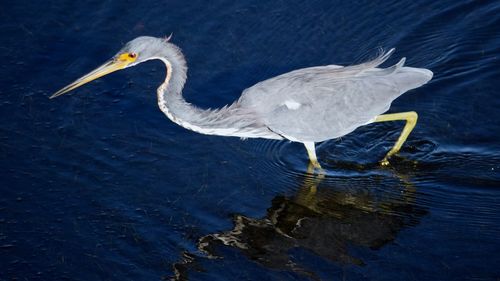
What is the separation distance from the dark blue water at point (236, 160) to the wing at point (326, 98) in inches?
18.2

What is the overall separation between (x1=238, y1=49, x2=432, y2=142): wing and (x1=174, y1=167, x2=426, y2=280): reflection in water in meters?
0.55

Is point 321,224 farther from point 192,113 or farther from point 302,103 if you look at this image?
point 192,113

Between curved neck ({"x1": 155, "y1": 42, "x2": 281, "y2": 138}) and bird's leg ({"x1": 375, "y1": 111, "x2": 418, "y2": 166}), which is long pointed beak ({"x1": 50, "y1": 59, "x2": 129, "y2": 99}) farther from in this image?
bird's leg ({"x1": 375, "y1": 111, "x2": 418, "y2": 166})

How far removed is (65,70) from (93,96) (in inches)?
23.7

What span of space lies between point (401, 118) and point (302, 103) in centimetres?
108

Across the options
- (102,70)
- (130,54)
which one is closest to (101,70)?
(102,70)

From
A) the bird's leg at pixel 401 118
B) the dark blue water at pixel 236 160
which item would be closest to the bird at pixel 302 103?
the bird's leg at pixel 401 118

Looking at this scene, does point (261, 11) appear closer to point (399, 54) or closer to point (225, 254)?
point (399, 54)

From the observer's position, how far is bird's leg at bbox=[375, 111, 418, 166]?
7.89 meters

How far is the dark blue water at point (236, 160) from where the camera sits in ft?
22.3

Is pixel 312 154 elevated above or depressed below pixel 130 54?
below

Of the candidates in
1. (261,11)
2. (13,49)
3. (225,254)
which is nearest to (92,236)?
(225,254)

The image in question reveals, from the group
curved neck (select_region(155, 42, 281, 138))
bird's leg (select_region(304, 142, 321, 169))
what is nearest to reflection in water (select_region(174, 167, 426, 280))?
bird's leg (select_region(304, 142, 321, 169))

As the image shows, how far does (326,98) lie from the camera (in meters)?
7.77
